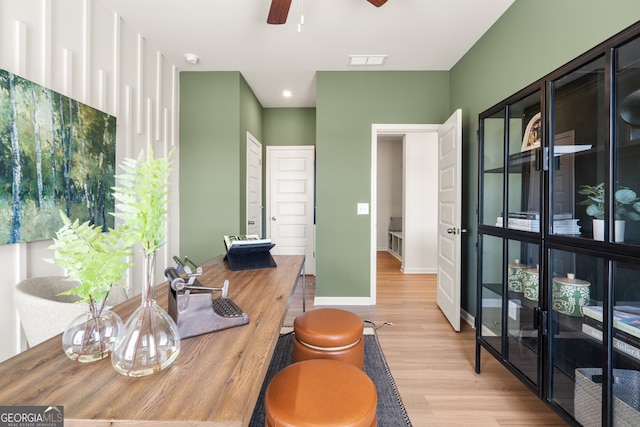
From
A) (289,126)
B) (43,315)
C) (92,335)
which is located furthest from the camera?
(289,126)

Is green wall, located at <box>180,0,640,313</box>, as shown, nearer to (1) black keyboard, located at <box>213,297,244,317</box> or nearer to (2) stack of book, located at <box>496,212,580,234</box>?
(2) stack of book, located at <box>496,212,580,234</box>

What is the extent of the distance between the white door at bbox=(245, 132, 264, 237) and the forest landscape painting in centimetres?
174

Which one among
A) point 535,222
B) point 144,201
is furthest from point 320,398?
point 535,222

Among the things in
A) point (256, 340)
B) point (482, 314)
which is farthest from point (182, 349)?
point (482, 314)

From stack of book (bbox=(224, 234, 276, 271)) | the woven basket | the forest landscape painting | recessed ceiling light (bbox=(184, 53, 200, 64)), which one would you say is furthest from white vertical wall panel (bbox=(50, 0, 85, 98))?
the woven basket

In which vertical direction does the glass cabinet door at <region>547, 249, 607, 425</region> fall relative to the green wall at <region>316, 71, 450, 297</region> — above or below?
below

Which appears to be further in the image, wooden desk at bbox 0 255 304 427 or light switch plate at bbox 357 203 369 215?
light switch plate at bbox 357 203 369 215

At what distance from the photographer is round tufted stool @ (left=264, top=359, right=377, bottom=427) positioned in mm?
857

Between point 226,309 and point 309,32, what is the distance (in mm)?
2501

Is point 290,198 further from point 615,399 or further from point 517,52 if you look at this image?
point 615,399

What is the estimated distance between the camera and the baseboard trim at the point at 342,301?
334 centimetres

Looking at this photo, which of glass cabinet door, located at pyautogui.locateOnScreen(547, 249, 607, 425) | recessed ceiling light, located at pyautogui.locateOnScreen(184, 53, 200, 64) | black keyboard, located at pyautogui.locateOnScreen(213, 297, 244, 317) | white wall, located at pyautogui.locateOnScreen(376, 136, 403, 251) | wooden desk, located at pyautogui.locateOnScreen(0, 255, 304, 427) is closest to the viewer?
wooden desk, located at pyautogui.locateOnScreen(0, 255, 304, 427)

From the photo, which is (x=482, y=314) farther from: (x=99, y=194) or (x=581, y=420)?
(x=99, y=194)

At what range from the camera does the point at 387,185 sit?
694 centimetres
